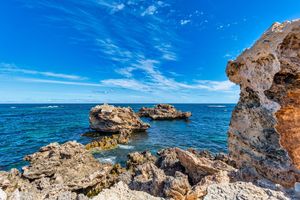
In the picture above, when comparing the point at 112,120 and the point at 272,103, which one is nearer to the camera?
the point at 272,103

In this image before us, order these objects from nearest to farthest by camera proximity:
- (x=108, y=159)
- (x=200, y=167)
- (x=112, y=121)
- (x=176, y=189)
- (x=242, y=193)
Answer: (x=242, y=193), (x=176, y=189), (x=200, y=167), (x=108, y=159), (x=112, y=121)

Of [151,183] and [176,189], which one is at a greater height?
[176,189]

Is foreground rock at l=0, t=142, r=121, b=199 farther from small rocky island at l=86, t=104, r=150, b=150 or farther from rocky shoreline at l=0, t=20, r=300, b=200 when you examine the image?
small rocky island at l=86, t=104, r=150, b=150

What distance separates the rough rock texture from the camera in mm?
5574

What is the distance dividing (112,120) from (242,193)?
34493mm

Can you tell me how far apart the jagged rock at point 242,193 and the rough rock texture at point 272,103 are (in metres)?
0.88

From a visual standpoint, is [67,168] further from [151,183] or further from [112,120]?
[112,120]

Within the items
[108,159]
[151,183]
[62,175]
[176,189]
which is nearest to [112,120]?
[108,159]

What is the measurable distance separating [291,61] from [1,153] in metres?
32.0

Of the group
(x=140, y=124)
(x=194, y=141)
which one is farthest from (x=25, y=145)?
(x=194, y=141)

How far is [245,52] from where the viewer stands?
6.72m

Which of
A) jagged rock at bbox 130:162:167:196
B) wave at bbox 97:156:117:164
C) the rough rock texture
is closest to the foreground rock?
jagged rock at bbox 130:162:167:196

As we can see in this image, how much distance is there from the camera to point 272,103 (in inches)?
244

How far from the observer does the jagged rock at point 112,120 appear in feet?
128
